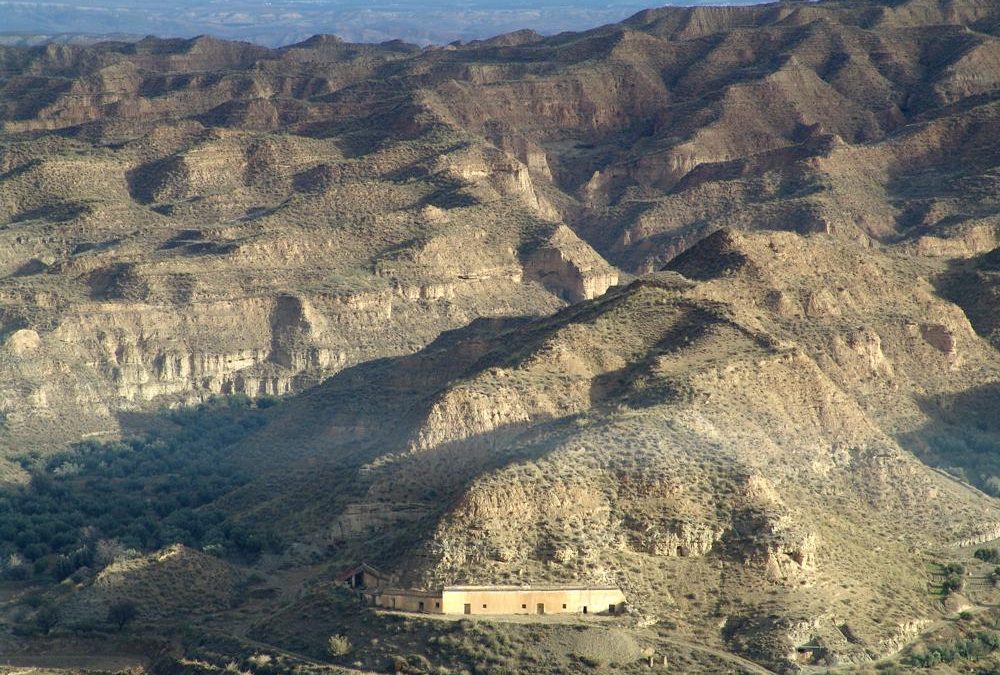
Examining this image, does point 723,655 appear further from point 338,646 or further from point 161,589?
point 161,589

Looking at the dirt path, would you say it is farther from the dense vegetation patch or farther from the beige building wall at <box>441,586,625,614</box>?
the dense vegetation patch

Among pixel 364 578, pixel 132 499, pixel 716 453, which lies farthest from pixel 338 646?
pixel 132 499

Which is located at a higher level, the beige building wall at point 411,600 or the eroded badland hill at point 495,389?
the eroded badland hill at point 495,389

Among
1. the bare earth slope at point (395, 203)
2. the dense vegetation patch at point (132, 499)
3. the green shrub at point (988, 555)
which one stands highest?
the bare earth slope at point (395, 203)

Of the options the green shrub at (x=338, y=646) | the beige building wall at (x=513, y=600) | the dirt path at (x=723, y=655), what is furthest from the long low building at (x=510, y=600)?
the green shrub at (x=338, y=646)

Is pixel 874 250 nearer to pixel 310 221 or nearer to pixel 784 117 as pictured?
pixel 310 221

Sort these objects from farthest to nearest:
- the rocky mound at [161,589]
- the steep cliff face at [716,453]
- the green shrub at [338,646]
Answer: the rocky mound at [161,589]
the steep cliff face at [716,453]
the green shrub at [338,646]

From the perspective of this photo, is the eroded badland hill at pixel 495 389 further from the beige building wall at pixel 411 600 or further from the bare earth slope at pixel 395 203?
the beige building wall at pixel 411 600
